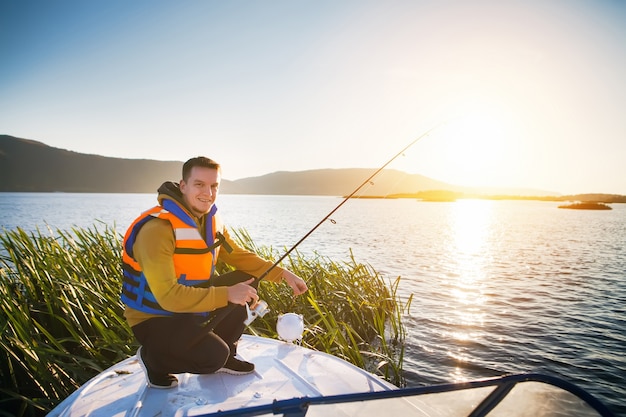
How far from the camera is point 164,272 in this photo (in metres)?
2.61

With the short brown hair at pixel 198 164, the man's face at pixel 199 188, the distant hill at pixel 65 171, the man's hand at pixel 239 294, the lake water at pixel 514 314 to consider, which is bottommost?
Answer: the lake water at pixel 514 314

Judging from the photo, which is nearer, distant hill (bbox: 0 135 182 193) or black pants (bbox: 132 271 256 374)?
black pants (bbox: 132 271 256 374)

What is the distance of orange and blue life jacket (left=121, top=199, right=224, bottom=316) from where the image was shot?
278 cm

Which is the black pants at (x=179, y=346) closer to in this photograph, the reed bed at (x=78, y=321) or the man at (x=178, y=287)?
the man at (x=178, y=287)

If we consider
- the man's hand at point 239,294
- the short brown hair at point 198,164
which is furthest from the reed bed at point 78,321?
the short brown hair at point 198,164

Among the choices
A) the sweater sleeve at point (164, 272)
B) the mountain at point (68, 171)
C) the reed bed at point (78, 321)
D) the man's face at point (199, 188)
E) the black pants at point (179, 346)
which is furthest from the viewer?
the mountain at point (68, 171)

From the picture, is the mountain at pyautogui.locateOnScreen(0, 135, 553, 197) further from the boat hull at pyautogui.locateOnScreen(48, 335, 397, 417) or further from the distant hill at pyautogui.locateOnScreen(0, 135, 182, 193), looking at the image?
the boat hull at pyautogui.locateOnScreen(48, 335, 397, 417)

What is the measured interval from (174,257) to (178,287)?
1.03ft

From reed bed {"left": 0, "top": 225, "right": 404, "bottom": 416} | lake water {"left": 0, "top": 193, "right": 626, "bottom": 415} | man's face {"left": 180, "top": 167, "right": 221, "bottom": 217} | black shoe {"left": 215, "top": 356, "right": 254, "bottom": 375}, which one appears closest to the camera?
man's face {"left": 180, "top": 167, "right": 221, "bottom": 217}

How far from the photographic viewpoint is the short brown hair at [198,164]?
2.93m

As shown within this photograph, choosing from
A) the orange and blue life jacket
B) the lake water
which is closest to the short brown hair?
the orange and blue life jacket

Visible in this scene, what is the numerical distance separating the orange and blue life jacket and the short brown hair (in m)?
0.28

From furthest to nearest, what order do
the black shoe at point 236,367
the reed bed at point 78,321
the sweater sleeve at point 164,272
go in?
the reed bed at point 78,321 → the black shoe at point 236,367 → the sweater sleeve at point 164,272

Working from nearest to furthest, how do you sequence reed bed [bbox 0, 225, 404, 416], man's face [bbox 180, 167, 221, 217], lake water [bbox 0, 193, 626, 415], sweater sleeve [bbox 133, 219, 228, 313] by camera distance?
sweater sleeve [bbox 133, 219, 228, 313] → man's face [bbox 180, 167, 221, 217] → reed bed [bbox 0, 225, 404, 416] → lake water [bbox 0, 193, 626, 415]
